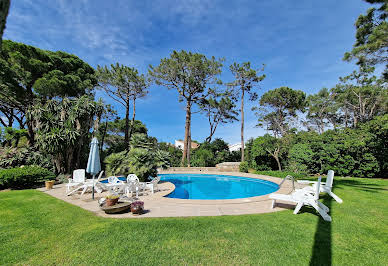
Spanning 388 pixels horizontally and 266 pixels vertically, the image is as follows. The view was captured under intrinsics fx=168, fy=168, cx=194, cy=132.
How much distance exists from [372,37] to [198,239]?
1198cm

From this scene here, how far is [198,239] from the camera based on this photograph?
3.17 m

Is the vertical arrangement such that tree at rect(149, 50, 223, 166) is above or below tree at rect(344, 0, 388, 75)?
above

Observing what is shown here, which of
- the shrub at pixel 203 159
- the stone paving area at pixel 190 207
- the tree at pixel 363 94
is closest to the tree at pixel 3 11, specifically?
the stone paving area at pixel 190 207

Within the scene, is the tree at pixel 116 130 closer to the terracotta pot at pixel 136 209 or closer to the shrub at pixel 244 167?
the shrub at pixel 244 167

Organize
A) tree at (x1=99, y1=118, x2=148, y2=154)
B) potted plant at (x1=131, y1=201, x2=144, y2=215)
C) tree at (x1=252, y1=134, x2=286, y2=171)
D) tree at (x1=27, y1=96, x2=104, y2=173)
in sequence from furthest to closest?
tree at (x1=99, y1=118, x2=148, y2=154) → tree at (x1=252, y1=134, x2=286, y2=171) → tree at (x1=27, y1=96, x2=104, y2=173) → potted plant at (x1=131, y1=201, x2=144, y2=215)

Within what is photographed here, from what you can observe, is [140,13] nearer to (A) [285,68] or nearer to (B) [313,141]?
(A) [285,68]

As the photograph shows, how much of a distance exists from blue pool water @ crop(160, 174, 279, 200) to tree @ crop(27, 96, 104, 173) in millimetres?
6609

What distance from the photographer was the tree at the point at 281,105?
22.7 metres

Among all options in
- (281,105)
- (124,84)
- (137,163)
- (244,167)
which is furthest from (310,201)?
(281,105)

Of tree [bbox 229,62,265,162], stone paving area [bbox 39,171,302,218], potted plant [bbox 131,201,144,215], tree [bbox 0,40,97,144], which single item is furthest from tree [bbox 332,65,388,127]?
tree [bbox 0,40,97,144]

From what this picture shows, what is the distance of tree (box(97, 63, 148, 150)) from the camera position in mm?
16875

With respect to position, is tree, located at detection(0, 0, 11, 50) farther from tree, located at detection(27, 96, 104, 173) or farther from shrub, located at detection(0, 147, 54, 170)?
shrub, located at detection(0, 147, 54, 170)

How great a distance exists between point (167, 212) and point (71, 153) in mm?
9300

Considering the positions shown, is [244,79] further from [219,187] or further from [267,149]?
[219,187]
